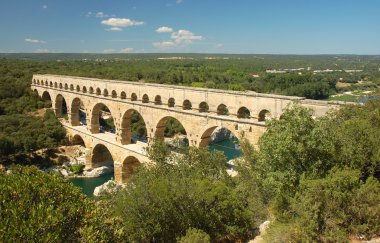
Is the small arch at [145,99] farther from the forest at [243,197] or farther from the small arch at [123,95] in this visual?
the forest at [243,197]

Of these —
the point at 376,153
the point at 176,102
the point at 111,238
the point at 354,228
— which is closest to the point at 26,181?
the point at 111,238

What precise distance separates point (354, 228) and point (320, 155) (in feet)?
8.46

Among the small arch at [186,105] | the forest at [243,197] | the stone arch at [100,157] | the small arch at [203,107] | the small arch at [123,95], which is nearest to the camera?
the forest at [243,197]

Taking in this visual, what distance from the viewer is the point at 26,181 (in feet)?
31.2

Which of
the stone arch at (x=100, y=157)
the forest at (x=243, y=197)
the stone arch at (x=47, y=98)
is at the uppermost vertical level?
the forest at (x=243, y=197)

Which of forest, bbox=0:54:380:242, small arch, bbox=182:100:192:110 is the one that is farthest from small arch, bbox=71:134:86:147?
forest, bbox=0:54:380:242

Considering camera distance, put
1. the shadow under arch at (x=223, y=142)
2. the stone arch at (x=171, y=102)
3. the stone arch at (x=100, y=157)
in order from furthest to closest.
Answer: the shadow under arch at (x=223, y=142), the stone arch at (x=100, y=157), the stone arch at (x=171, y=102)

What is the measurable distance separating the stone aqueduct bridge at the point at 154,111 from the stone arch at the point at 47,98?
5.59m

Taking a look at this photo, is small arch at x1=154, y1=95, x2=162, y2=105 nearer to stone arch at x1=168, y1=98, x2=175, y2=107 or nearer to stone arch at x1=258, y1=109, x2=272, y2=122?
stone arch at x1=168, y1=98, x2=175, y2=107

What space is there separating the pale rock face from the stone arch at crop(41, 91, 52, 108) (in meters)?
16.4

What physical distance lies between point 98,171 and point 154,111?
11.6 metres

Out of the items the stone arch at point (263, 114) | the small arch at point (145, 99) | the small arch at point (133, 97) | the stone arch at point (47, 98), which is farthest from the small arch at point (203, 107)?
the stone arch at point (47, 98)

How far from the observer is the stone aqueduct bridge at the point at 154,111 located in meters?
20.1

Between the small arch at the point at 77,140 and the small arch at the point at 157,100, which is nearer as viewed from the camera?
the small arch at the point at 157,100
